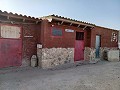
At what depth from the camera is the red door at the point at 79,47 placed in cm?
1487

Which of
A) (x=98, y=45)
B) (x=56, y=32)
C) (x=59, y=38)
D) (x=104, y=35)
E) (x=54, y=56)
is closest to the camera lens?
(x=54, y=56)

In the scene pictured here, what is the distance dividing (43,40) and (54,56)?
160cm

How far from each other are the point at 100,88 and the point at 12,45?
240 inches

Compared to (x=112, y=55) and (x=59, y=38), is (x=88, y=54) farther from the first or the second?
(x=59, y=38)

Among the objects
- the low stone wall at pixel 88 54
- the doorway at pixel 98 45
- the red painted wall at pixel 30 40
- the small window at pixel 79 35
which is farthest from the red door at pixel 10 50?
the doorway at pixel 98 45

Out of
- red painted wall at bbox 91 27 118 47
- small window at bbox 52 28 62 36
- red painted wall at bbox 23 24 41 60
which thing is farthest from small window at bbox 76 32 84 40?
red painted wall at bbox 23 24 41 60

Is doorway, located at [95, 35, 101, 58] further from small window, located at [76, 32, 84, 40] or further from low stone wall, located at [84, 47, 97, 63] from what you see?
small window, located at [76, 32, 84, 40]

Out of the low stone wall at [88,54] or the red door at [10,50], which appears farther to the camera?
the low stone wall at [88,54]

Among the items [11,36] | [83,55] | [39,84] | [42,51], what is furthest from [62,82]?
[83,55]

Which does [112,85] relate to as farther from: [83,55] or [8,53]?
[83,55]

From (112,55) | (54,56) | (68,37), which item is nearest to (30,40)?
(54,56)

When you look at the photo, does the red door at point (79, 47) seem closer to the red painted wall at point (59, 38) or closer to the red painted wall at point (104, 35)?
the red painted wall at point (59, 38)

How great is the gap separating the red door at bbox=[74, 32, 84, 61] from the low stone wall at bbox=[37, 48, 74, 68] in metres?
0.74

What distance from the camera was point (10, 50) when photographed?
1041cm
